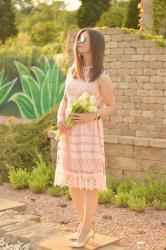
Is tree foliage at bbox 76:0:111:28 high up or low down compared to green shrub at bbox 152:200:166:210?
up

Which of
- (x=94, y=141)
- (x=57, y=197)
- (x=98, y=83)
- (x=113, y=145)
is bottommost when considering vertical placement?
(x=57, y=197)

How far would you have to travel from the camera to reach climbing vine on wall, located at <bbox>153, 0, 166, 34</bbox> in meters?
8.62

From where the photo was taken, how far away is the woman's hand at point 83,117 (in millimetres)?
4266

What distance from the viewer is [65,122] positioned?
434 centimetres

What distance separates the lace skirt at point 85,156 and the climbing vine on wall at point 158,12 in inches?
184

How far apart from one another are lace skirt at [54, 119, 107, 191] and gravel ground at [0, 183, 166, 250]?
1.23 metres

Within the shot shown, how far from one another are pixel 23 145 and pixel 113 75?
187 cm

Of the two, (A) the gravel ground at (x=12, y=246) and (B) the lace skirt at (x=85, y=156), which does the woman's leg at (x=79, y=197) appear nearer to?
(B) the lace skirt at (x=85, y=156)

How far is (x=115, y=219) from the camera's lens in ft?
21.5

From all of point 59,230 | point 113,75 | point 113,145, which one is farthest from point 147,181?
point 59,230

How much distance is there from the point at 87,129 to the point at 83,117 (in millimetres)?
105

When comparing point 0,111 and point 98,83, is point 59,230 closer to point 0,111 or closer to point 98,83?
point 98,83

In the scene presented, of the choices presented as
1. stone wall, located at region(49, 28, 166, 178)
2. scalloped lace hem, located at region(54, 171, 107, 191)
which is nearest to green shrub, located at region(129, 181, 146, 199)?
stone wall, located at region(49, 28, 166, 178)

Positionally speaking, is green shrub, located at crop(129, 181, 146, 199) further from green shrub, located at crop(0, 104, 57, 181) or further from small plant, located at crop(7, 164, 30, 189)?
green shrub, located at crop(0, 104, 57, 181)
